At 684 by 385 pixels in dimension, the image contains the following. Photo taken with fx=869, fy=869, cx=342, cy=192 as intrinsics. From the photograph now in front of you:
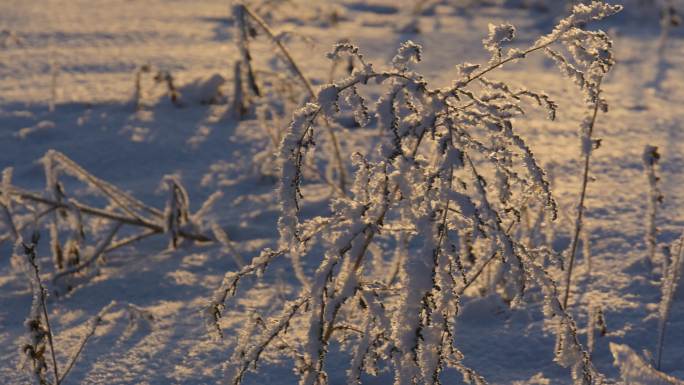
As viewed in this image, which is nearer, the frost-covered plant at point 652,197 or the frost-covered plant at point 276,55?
the frost-covered plant at point 652,197

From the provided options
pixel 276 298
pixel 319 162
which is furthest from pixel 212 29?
pixel 276 298

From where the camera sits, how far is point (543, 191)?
1.24m

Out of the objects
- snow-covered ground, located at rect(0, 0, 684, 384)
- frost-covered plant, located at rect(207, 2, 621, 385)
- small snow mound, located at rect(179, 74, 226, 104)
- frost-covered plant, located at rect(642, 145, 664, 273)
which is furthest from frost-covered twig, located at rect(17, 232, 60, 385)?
small snow mound, located at rect(179, 74, 226, 104)

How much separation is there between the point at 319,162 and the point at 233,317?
4.53 feet

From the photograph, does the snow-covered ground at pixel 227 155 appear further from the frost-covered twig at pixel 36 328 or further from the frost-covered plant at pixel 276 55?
the frost-covered twig at pixel 36 328

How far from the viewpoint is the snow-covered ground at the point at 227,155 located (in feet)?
6.55

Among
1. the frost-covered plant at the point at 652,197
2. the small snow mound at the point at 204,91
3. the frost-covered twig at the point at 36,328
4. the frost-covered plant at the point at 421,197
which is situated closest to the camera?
the frost-covered plant at the point at 421,197

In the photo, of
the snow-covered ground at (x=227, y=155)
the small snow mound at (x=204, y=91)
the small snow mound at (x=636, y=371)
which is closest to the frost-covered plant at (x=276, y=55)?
the snow-covered ground at (x=227, y=155)

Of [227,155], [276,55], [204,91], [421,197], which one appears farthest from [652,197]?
[204,91]

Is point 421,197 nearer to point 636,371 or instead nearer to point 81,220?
point 636,371

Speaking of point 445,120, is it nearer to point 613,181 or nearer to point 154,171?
point 613,181

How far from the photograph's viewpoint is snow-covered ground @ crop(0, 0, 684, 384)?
200cm

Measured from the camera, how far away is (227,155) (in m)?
3.50

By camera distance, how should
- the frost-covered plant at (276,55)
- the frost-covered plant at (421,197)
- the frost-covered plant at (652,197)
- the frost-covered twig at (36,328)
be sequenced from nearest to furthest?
the frost-covered plant at (421,197) < the frost-covered twig at (36,328) < the frost-covered plant at (652,197) < the frost-covered plant at (276,55)
